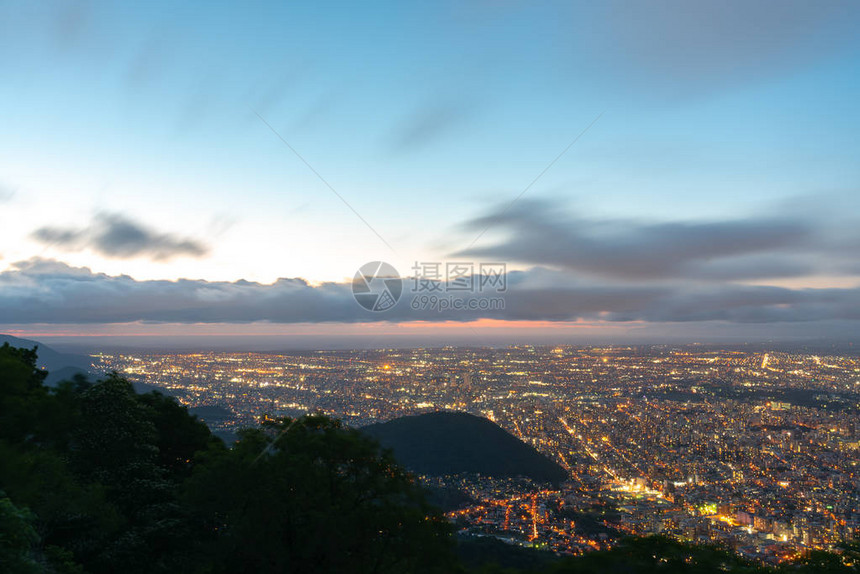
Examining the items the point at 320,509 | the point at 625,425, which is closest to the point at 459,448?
the point at 625,425

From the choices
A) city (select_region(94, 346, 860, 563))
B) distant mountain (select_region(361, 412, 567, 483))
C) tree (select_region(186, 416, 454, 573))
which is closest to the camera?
tree (select_region(186, 416, 454, 573))

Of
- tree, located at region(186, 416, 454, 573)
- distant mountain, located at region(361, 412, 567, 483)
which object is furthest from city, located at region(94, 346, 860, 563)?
tree, located at region(186, 416, 454, 573)

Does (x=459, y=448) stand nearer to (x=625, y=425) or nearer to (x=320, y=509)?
(x=625, y=425)

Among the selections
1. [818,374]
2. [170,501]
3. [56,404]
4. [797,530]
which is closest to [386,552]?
[170,501]

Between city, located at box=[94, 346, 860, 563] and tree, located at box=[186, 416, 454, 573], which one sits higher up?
tree, located at box=[186, 416, 454, 573]

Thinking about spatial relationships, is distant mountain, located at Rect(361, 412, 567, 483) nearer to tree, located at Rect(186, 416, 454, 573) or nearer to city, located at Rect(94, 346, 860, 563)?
city, located at Rect(94, 346, 860, 563)

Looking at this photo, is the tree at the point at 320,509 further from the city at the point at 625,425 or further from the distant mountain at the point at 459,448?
the distant mountain at the point at 459,448
